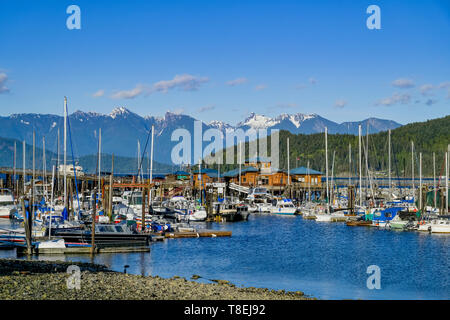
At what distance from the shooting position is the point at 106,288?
26.3 m

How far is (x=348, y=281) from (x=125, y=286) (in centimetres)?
1443

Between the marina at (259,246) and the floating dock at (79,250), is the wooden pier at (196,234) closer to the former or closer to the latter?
the marina at (259,246)

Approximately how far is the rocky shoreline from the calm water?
4452 millimetres

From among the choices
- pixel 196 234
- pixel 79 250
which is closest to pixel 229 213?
pixel 196 234

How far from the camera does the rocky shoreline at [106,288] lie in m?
24.2

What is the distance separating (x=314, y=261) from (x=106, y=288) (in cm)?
2118

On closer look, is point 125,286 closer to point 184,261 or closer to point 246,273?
point 246,273

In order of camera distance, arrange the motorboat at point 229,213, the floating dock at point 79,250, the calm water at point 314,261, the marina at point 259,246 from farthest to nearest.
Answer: the motorboat at point 229,213 < the floating dock at point 79,250 < the marina at point 259,246 < the calm water at point 314,261

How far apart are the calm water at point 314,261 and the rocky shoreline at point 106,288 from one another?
14.6 ft

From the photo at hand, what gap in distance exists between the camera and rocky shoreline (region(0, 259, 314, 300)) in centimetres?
2423

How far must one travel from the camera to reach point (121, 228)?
4562 centimetres

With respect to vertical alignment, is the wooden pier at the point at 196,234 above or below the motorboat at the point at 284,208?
below

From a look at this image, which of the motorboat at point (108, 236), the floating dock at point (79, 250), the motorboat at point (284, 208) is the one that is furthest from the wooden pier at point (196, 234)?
the motorboat at point (284, 208)
